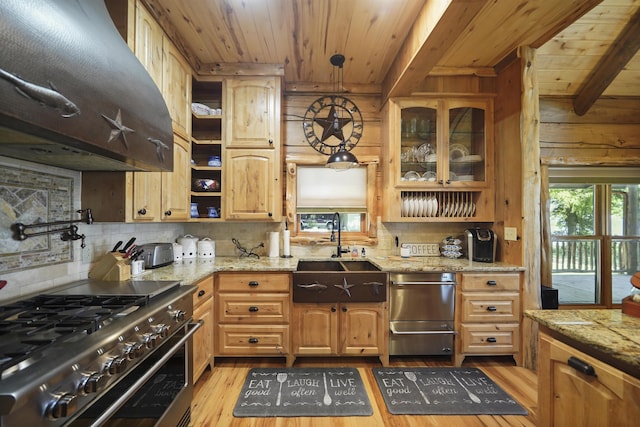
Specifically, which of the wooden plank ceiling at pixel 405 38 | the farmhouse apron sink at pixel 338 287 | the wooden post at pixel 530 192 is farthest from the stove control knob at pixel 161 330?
the wooden post at pixel 530 192

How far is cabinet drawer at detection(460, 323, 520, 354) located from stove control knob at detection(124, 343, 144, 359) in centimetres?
235

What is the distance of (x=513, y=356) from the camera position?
227 centimetres

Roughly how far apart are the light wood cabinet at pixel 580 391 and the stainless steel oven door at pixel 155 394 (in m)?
1.65

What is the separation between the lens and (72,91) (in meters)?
0.85

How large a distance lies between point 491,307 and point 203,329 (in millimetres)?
2412

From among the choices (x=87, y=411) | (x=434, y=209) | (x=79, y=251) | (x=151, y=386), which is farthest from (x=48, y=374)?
(x=434, y=209)

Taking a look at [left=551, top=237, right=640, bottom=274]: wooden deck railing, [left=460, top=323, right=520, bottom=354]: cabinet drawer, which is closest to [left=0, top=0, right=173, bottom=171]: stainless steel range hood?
[left=460, top=323, right=520, bottom=354]: cabinet drawer

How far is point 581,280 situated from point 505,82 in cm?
240

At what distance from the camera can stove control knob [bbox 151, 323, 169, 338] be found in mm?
1194

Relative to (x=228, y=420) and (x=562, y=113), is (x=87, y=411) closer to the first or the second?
(x=228, y=420)

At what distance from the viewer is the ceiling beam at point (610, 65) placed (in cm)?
218

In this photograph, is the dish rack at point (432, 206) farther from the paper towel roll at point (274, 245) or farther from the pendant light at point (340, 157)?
the paper towel roll at point (274, 245)

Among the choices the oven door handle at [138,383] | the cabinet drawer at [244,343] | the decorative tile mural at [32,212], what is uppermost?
the decorative tile mural at [32,212]

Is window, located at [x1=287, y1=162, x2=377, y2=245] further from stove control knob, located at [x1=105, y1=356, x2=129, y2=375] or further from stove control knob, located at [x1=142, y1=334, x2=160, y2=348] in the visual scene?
stove control knob, located at [x1=105, y1=356, x2=129, y2=375]
